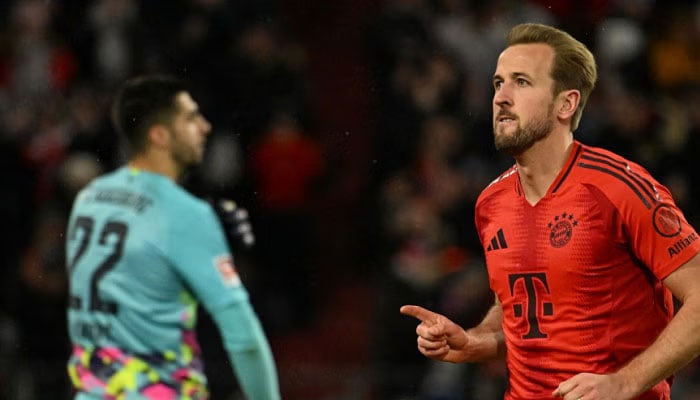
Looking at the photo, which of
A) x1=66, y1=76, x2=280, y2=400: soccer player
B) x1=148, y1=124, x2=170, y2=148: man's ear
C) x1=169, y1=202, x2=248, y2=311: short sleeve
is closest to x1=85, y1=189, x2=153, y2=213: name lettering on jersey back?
x1=66, y1=76, x2=280, y2=400: soccer player

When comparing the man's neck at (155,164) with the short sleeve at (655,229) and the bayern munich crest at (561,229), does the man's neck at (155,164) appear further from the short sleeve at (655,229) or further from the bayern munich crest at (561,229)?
the short sleeve at (655,229)

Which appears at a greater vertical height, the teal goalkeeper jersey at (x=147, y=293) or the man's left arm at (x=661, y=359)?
the teal goalkeeper jersey at (x=147, y=293)

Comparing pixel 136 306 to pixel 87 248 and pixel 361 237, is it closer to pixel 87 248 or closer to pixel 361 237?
pixel 87 248

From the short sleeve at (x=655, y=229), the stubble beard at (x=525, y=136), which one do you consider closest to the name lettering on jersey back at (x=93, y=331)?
the stubble beard at (x=525, y=136)

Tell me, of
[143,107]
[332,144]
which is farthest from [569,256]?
[332,144]

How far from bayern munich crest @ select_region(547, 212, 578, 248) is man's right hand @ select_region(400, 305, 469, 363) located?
0.48 metres

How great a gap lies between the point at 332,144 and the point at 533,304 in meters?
6.08

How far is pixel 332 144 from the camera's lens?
10297mm

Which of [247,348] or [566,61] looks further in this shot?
[247,348]

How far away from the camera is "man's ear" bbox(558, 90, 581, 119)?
4.39 m

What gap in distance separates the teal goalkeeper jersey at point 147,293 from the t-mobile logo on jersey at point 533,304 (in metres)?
1.13

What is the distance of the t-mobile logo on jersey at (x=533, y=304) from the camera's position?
4.29 metres

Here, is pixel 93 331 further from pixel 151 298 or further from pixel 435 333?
pixel 435 333

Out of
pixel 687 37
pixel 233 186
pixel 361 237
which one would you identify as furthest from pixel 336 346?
pixel 687 37
